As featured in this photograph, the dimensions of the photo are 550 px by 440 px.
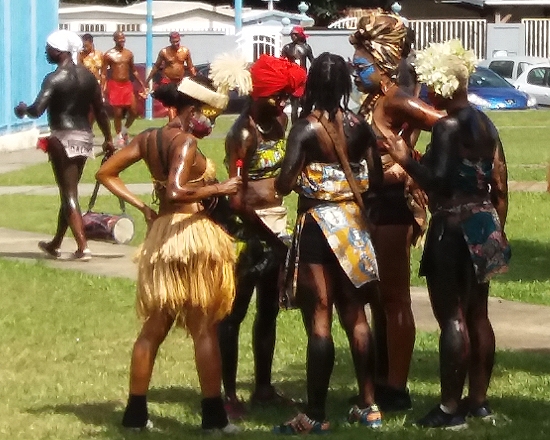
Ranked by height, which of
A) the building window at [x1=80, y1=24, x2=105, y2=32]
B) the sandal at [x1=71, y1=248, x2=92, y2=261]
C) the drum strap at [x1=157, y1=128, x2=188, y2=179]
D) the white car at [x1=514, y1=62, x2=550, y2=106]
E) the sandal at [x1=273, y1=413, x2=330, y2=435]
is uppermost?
the drum strap at [x1=157, y1=128, x2=188, y2=179]

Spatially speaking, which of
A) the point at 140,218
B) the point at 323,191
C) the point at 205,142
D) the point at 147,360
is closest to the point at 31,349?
the point at 147,360

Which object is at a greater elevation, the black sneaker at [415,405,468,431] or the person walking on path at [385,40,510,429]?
the person walking on path at [385,40,510,429]

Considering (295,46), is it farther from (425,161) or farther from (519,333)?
(425,161)

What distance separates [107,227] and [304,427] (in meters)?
5.99

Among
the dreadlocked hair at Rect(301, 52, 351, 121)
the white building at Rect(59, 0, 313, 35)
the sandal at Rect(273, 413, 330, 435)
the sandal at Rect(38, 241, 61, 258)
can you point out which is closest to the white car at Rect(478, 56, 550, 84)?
the white building at Rect(59, 0, 313, 35)

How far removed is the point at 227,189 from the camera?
6352 millimetres

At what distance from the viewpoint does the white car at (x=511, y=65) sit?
1512 inches

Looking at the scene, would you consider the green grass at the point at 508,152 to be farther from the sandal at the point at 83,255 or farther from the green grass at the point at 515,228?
the sandal at the point at 83,255

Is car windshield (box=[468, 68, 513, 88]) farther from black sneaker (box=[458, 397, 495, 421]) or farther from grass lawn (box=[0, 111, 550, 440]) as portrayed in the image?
black sneaker (box=[458, 397, 495, 421])

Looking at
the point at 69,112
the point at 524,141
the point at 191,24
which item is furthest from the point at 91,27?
the point at 69,112

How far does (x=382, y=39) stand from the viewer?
7062 mm

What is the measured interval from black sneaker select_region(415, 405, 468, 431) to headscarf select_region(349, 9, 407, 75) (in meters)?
1.71

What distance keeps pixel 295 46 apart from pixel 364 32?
16.8 metres

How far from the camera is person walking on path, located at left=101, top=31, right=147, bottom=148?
2325cm
